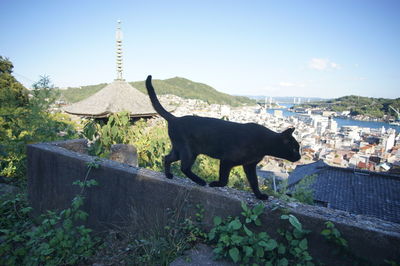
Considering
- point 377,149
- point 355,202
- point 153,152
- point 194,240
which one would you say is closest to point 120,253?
point 194,240

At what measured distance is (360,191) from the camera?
13492 millimetres

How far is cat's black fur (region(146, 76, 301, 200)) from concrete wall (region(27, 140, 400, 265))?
0.76 ft

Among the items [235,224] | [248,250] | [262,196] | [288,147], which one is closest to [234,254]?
[248,250]

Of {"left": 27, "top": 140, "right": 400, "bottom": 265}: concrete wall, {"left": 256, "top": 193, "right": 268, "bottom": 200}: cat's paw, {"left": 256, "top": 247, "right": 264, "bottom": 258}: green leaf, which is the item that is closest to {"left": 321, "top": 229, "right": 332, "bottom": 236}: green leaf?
{"left": 27, "top": 140, "right": 400, "bottom": 265}: concrete wall

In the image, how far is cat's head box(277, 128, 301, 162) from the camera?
2361mm

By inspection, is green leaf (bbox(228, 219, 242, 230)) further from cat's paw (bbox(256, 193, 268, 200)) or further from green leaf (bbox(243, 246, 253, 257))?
cat's paw (bbox(256, 193, 268, 200))

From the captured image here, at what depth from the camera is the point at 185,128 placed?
2693mm

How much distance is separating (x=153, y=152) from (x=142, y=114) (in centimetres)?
210

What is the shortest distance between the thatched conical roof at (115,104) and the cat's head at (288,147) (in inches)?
214

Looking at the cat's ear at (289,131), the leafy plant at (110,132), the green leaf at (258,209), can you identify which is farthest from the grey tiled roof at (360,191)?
the green leaf at (258,209)

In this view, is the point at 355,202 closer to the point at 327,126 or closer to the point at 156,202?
the point at 156,202

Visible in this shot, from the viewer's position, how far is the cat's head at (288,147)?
2.36 metres

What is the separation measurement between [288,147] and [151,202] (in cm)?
160

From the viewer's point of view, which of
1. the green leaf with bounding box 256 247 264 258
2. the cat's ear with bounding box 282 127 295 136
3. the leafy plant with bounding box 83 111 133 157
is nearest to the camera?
the green leaf with bounding box 256 247 264 258
